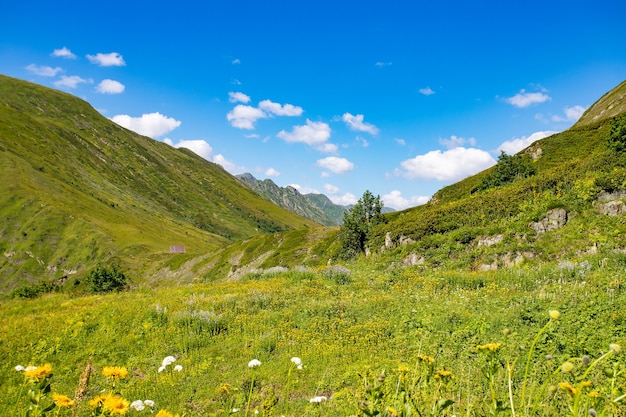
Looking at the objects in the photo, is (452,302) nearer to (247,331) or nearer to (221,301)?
(247,331)

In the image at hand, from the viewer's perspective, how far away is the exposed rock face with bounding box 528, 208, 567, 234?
21875 mm

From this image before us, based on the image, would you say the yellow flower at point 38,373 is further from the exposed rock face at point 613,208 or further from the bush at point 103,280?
the bush at point 103,280

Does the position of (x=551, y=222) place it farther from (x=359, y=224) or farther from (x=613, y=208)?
(x=359, y=224)

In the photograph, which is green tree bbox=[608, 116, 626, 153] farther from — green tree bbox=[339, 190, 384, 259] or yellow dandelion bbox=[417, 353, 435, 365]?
yellow dandelion bbox=[417, 353, 435, 365]

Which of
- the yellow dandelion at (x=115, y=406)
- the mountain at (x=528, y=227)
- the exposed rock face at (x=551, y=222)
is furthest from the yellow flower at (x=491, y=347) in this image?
the exposed rock face at (x=551, y=222)

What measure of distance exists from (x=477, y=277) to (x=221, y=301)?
1136cm

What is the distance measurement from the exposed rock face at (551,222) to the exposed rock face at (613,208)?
194 centimetres

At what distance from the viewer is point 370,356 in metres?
8.95

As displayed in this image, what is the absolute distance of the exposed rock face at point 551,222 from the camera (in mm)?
21875

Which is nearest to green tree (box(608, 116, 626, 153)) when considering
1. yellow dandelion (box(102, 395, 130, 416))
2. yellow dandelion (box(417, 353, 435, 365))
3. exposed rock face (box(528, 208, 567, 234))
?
exposed rock face (box(528, 208, 567, 234))

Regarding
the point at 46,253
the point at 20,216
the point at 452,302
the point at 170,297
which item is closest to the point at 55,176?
the point at 20,216

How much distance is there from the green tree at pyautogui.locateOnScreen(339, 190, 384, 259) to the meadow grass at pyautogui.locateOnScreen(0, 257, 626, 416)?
2855 cm

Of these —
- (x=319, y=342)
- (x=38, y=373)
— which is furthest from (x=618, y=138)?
(x=38, y=373)

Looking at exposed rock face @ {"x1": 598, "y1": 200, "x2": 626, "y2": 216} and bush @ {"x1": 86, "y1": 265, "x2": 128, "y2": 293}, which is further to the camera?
bush @ {"x1": 86, "y1": 265, "x2": 128, "y2": 293}
